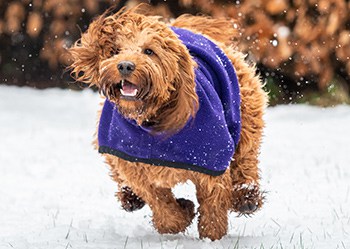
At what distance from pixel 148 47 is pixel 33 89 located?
6.89 m

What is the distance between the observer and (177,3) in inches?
360

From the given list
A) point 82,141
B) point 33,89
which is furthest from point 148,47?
point 33,89

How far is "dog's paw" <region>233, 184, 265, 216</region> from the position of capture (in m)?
4.27

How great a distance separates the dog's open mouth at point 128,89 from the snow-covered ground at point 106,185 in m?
0.73

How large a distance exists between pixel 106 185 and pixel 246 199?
2.07m

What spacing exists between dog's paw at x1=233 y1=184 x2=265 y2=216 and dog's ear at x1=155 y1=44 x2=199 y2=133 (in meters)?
0.74

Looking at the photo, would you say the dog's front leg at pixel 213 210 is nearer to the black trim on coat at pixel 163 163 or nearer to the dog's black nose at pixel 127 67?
the black trim on coat at pixel 163 163

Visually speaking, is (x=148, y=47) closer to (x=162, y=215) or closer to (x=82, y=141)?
(x=162, y=215)

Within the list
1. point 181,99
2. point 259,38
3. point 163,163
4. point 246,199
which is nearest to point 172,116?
point 181,99

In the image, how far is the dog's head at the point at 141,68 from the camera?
335 centimetres

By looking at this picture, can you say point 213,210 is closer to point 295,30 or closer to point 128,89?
point 128,89

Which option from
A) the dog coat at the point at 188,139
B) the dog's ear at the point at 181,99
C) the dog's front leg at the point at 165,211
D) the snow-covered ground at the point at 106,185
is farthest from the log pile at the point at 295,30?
the dog's ear at the point at 181,99

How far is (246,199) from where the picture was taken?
427 centimetres

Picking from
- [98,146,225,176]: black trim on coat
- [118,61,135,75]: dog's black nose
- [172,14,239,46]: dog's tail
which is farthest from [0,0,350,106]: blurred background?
[118,61,135,75]: dog's black nose
